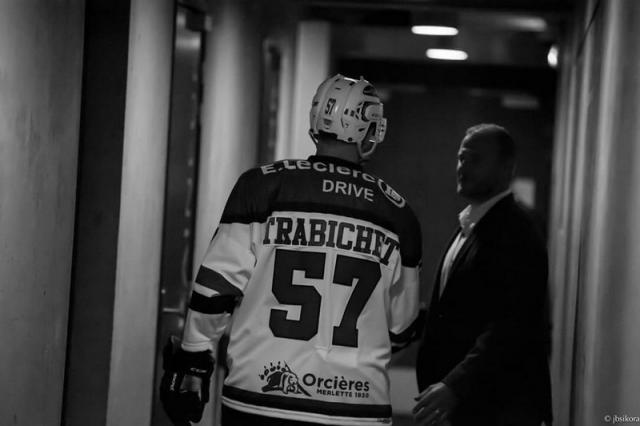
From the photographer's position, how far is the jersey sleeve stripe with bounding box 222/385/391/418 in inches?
126

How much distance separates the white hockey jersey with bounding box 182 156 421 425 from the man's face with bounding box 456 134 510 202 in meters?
0.86

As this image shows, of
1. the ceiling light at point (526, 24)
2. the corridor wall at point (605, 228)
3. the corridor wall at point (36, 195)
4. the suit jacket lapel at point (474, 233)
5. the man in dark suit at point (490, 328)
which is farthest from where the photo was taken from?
the ceiling light at point (526, 24)

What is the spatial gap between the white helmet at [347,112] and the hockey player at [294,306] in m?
0.13

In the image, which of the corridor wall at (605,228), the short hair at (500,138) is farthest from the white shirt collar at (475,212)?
the corridor wall at (605,228)

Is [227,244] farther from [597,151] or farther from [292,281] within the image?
[597,151]

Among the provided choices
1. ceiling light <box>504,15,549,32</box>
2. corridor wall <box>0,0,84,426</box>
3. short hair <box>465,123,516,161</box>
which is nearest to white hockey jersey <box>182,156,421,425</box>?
corridor wall <box>0,0,84,426</box>

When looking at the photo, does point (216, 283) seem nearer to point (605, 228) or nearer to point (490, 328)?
point (490, 328)

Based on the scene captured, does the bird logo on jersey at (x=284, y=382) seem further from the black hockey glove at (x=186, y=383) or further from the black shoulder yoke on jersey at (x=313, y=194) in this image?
the black shoulder yoke on jersey at (x=313, y=194)

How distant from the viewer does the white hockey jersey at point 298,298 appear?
3223 mm

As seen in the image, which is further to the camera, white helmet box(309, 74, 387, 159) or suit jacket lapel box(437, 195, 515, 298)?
suit jacket lapel box(437, 195, 515, 298)

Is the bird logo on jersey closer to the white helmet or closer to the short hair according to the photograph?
the white helmet

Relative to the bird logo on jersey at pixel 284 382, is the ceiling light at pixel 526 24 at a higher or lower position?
higher

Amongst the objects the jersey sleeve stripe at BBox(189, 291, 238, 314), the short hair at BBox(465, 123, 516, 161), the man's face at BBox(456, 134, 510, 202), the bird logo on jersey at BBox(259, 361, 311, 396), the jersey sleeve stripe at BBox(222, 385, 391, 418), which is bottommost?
the jersey sleeve stripe at BBox(222, 385, 391, 418)

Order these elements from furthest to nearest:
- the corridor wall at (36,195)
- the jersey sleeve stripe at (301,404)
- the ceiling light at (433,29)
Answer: the ceiling light at (433,29) → the corridor wall at (36,195) → the jersey sleeve stripe at (301,404)
